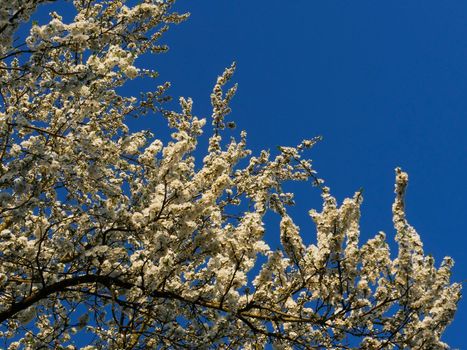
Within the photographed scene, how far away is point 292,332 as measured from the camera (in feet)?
21.2

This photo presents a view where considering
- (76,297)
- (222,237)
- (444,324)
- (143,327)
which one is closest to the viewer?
(444,324)

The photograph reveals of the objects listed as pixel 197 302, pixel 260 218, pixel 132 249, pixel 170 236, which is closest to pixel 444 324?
pixel 260 218

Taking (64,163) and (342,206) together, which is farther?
(342,206)

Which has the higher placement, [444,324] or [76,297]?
[76,297]

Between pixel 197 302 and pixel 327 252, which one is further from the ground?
pixel 327 252

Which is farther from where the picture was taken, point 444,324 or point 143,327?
point 143,327

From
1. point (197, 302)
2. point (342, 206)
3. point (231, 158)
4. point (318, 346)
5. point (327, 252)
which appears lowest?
point (318, 346)

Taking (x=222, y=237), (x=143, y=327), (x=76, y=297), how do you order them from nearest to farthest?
(x=222, y=237) → (x=76, y=297) → (x=143, y=327)

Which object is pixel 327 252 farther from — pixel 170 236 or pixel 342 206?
pixel 170 236

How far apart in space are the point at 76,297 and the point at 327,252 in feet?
12.2

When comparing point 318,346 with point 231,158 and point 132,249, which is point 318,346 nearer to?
point 132,249

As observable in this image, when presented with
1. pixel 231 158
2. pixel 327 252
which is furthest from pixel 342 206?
pixel 231 158

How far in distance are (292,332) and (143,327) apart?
135 inches

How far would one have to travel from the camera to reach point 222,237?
6.59m
